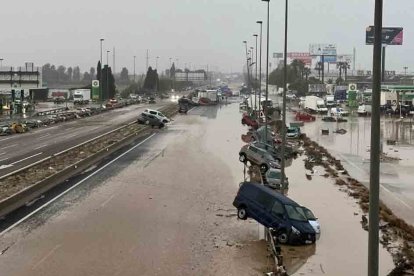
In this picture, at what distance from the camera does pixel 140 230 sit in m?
19.6

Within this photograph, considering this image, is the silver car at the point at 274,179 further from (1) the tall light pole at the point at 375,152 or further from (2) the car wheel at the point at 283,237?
(1) the tall light pole at the point at 375,152

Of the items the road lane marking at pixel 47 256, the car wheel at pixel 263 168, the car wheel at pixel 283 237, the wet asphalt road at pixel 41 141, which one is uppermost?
the wet asphalt road at pixel 41 141

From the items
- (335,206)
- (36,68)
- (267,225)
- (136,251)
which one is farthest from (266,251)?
(36,68)

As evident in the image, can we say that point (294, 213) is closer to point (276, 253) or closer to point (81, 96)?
point (276, 253)

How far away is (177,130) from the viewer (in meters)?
63.5

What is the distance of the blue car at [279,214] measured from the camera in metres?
18.2

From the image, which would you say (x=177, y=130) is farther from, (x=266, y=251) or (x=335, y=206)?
(x=266, y=251)

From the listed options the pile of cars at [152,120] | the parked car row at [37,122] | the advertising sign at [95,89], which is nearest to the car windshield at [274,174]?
the parked car row at [37,122]

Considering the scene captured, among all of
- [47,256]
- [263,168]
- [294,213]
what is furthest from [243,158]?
[47,256]

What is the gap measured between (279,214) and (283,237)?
76 centimetres

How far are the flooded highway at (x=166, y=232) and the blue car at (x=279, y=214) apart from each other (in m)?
0.43

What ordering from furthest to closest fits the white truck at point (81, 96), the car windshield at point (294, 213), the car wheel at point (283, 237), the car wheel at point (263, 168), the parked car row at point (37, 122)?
the white truck at point (81, 96) < the parked car row at point (37, 122) < the car wheel at point (263, 168) < the car windshield at point (294, 213) < the car wheel at point (283, 237)

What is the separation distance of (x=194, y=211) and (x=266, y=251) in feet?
20.2

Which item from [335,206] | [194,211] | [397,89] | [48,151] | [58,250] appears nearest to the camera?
[58,250]
